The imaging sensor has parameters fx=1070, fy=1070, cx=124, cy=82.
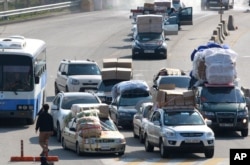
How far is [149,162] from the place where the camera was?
96.2 ft

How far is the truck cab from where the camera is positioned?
35.9m

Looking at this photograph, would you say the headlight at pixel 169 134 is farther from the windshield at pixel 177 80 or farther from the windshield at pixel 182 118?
the windshield at pixel 177 80

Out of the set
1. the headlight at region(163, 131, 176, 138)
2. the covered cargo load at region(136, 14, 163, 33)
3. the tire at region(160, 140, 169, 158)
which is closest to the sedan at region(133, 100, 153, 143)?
the tire at region(160, 140, 169, 158)

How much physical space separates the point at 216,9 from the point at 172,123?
227 ft

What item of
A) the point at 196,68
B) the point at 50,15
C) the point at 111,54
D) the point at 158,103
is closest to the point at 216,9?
the point at 50,15

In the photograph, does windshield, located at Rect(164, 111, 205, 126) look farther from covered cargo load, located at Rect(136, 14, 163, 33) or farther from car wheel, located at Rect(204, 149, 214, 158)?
covered cargo load, located at Rect(136, 14, 163, 33)

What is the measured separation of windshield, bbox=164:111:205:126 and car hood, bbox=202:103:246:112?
4.88 meters

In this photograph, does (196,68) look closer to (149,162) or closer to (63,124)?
(63,124)

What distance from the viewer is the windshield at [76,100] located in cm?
3581

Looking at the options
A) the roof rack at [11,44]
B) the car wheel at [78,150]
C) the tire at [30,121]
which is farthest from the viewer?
the tire at [30,121]

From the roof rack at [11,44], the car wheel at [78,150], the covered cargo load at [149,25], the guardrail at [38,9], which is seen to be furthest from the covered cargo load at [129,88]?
the guardrail at [38,9]

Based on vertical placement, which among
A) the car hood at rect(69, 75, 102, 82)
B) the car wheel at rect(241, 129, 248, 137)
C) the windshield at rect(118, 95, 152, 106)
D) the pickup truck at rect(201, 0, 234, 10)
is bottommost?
the pickup truck at rect(201, 0, 234, 10)

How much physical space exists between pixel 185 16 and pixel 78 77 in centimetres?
3541

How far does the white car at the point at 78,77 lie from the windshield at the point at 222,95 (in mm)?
9310
